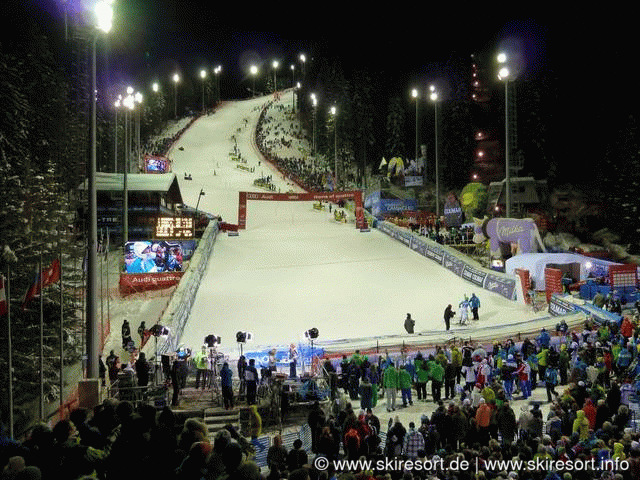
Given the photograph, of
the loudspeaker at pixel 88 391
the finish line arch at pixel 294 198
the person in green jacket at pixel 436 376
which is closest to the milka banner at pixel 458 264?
the finish line arch at pixel 294 198

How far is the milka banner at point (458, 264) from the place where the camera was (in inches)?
1079

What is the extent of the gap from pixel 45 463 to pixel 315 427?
655 centimetres

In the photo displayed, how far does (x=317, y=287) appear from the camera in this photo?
3016cm

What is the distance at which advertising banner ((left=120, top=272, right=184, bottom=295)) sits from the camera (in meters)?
30.9

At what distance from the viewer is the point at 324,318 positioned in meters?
25.3

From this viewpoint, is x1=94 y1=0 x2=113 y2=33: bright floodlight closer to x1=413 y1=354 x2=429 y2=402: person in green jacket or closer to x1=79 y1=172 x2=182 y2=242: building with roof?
x1=413 y1=354 x2=429 y2=402: person in green jacket

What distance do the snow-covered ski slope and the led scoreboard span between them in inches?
86.0

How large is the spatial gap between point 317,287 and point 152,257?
794 cm

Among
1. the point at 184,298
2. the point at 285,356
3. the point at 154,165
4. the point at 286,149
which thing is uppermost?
the point at 286,149

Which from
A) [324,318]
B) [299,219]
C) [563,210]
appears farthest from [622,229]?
[324,318]

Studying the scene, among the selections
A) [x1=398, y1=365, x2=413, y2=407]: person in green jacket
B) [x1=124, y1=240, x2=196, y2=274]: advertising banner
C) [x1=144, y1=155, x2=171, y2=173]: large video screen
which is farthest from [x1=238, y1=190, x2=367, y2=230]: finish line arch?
[x1=398, y1=365, x2=413, y2=407]: person in green jacket

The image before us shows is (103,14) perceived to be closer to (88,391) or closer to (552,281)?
(88,391)

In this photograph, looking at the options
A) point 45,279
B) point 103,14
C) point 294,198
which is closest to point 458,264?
point 294,198

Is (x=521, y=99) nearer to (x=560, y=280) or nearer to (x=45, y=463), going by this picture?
(x=560, y=280)
